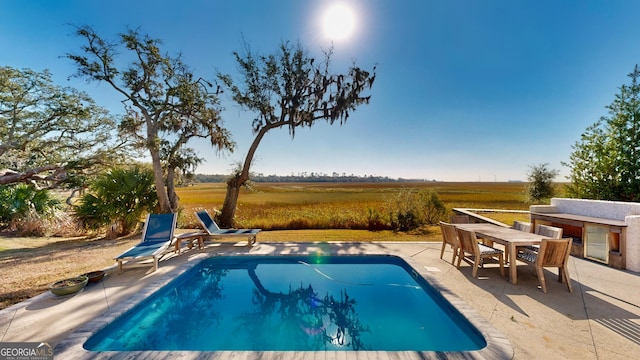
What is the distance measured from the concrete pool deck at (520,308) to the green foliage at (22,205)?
8063 millimetres

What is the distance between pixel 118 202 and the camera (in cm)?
915

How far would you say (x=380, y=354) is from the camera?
2.63m

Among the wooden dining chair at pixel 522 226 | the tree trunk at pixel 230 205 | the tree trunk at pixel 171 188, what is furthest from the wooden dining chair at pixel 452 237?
the tree trunk at pixel 171 188

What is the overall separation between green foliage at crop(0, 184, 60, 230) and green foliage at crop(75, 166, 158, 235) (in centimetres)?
258

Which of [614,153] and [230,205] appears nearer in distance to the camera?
[614,153]

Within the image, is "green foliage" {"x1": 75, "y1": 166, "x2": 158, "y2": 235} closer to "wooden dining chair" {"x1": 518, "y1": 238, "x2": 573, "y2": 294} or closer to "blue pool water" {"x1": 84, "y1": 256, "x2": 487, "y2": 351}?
"blue pool water" {"x1": 84, "y1": 256, "x2": 487, "y2": 351}

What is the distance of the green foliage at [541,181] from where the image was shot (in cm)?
1459

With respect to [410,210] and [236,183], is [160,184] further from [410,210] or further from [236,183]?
[410,210]

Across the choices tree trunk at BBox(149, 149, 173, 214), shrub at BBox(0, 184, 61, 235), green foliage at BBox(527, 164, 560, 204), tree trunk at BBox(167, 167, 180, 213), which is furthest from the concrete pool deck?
green foliage at BBox(527, 164, 560, 204)

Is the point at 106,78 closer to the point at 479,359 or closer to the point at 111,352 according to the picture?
the point at 111,352

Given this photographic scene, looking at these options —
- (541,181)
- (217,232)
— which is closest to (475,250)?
(217,232)

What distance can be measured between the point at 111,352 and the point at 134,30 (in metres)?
11.4

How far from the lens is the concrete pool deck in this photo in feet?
9.21

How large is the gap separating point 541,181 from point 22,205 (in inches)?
1021
